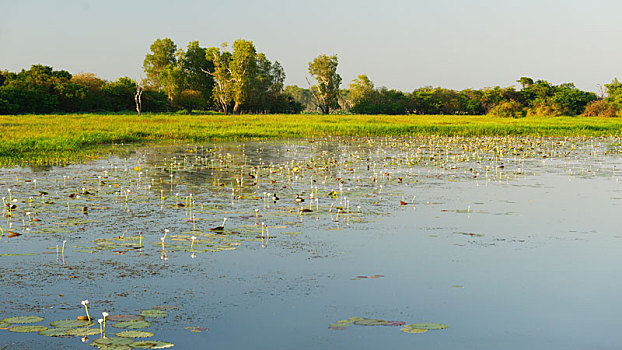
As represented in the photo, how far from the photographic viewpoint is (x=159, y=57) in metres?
118

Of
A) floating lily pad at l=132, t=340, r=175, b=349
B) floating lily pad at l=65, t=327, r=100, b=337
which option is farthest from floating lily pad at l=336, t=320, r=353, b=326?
floating lily pad at l=65, t=327, r=100, b=337

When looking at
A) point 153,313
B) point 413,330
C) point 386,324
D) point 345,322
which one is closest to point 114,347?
point 153,313

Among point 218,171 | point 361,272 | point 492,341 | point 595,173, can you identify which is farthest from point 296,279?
point 595,173

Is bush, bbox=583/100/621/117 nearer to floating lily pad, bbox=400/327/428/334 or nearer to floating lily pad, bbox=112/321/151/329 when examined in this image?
floating lily pad, bbox=400/327/428/334

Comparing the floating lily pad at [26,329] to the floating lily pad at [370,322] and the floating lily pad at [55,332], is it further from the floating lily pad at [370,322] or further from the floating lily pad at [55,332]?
the floating lily pad at [370,322]

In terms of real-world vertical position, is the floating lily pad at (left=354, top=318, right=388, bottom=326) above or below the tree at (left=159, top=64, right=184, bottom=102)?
below

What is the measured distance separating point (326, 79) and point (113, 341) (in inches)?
4451

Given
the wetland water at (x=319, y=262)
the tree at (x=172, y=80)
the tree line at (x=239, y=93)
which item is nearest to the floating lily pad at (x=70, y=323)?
the wetland water at (x=319, y=262)

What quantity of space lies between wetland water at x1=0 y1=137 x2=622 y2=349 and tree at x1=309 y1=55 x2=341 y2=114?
100m

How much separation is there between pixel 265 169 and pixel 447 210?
9451 millimetres

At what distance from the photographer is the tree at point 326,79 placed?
11719 centimetres

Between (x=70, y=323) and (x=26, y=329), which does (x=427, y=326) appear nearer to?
(x=70, y=323)

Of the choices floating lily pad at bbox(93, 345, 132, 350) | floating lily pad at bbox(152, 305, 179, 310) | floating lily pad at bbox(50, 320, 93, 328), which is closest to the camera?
floating lily pad at bbox(93, 345, 132, 350)

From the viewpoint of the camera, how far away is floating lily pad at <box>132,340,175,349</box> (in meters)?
5.93
